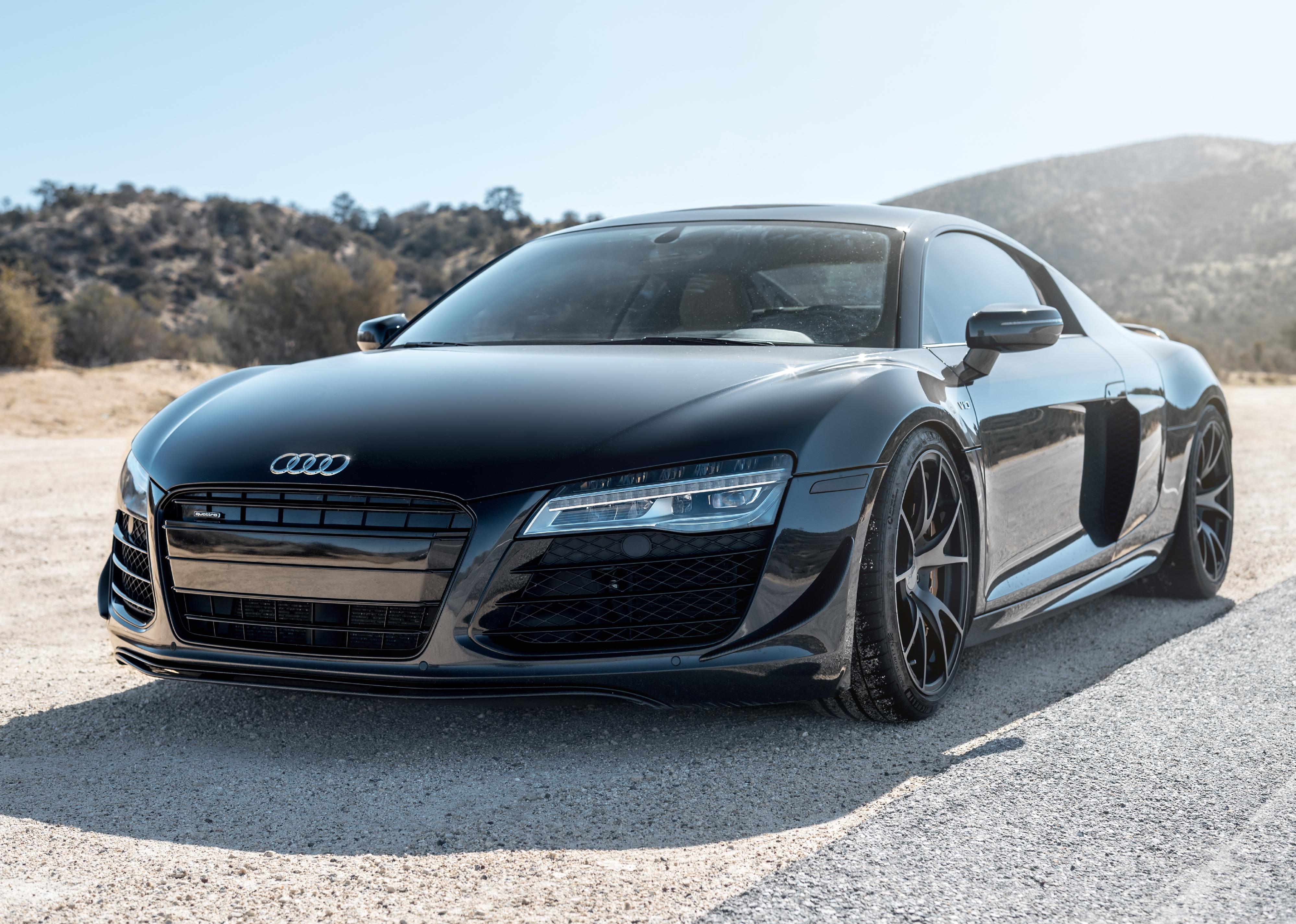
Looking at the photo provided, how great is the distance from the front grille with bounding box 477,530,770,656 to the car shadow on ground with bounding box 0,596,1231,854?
0.17 meters

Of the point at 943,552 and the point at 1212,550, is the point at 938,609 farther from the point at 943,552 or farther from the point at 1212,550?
the point at 1212,550

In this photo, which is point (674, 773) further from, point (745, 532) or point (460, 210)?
point (460, 210)

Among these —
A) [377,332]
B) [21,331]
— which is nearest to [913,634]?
[377,332]

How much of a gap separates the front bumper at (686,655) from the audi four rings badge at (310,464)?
37 cm

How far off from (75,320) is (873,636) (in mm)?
27775

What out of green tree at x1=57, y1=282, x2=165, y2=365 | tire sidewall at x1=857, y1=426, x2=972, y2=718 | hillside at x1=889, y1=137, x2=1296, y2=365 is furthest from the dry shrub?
hillside at x1=889, y1=137, x2=1296, y2=365

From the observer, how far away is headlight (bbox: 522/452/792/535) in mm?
2818

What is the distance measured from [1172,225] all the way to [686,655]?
261 ft

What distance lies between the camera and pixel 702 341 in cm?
370

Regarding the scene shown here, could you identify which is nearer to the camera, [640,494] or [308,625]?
[640,494]

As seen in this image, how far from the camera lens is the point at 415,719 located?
3.40m

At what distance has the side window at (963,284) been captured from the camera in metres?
3.88

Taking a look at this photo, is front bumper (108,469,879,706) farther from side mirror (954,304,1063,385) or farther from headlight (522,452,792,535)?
side mirror (954,304,1063,385)

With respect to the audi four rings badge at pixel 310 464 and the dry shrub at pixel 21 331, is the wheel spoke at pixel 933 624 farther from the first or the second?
the dry shrub at pixel 21 331
